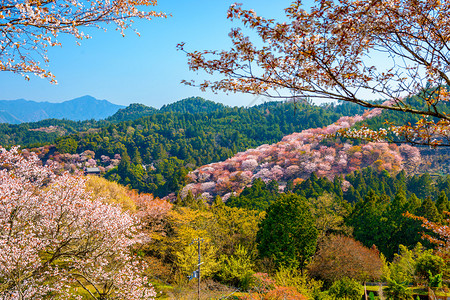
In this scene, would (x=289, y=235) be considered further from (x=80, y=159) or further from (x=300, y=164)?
(x=80, y=159)

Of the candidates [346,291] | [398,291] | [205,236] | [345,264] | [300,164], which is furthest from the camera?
[300,164]

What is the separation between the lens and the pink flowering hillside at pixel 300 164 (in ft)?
151

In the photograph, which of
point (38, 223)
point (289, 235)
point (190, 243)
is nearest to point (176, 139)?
point (289, 235)

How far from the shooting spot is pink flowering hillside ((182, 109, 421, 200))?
4588 cm

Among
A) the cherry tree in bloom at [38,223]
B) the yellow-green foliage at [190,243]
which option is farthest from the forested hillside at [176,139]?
the cherry tree in bloom at [38,223]

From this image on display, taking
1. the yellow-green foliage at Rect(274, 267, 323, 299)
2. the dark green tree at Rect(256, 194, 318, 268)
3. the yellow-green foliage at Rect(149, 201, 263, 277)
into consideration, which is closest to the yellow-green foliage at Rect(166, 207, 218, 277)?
the yellow-green foliage at Rect(149, 201, 263, 277)

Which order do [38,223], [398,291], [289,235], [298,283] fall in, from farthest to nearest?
[289,235] → [298,283] → [398,291] → [38,223]

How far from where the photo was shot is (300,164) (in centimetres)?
4800

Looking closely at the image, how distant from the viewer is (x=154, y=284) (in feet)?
53.9

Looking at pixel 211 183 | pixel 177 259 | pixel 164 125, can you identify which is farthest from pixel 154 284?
pixel 164 125

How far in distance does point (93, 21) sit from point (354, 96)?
335cm

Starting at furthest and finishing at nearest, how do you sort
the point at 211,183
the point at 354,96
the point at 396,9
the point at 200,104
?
the point at 200,104
the point at 211,183
the point at 396,9
the point at 354,96

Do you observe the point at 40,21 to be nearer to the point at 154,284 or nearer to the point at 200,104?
the point at 154,284

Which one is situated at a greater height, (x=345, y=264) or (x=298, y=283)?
(x=345, y=264)
